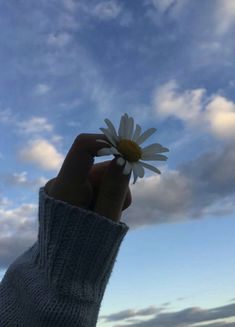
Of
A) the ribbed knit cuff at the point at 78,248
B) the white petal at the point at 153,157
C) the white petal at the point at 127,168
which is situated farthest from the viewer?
the ribbed knit cuff at the point at 78,248

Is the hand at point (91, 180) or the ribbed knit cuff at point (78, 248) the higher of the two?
the hand at point (91, 180)

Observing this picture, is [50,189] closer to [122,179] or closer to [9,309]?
[122,179]

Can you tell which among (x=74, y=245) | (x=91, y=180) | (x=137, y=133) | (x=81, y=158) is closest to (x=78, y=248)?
(x=74, y=245)

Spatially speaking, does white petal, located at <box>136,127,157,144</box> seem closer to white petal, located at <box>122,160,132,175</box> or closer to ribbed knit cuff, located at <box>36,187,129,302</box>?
white petal, located at <box>122,160,132,175</box>

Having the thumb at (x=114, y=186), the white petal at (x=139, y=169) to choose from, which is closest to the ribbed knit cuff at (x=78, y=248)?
the thumb at (x=114, y=186)

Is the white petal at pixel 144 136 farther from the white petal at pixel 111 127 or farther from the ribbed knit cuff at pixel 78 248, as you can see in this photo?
the ribbed knit cuff at pixel 78 248

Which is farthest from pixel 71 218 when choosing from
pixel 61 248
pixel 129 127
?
pixel 129 127

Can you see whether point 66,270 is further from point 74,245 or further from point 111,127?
point 111,127
